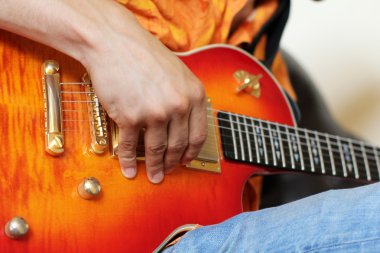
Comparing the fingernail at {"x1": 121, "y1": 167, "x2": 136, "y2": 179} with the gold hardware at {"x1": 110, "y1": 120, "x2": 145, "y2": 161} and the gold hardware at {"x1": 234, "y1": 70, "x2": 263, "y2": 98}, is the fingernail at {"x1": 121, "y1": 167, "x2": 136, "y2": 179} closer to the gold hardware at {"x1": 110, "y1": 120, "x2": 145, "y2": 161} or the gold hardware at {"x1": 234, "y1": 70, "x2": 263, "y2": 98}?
the gold hardware at {"x1": 110, "y1": 120, "x2": 145, "y2": 161}

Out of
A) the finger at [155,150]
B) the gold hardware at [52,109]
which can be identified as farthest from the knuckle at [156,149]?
the gold hardware at [52,109]

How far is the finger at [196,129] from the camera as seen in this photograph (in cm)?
86

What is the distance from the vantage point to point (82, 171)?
836 millimetres

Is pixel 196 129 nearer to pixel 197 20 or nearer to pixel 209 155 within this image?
pixel 209 155

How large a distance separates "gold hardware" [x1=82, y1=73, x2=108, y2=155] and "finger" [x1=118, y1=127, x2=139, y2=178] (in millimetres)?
26

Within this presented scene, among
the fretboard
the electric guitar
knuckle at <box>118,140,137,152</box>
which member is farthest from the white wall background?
knuckle at <box>118,140,137,152</box>

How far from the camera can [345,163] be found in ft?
3.98

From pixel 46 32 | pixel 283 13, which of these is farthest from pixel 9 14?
pixel 283 13

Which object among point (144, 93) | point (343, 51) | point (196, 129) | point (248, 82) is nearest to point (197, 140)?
point (196, 129)

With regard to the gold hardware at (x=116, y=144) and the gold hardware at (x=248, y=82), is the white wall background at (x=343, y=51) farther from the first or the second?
the gold hardware at (x=116, y=144)

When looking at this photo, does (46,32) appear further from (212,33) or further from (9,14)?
(212,33)

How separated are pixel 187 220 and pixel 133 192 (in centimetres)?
9

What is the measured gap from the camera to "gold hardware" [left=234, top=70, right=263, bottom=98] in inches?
43.4

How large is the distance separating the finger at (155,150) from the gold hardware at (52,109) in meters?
0.11
